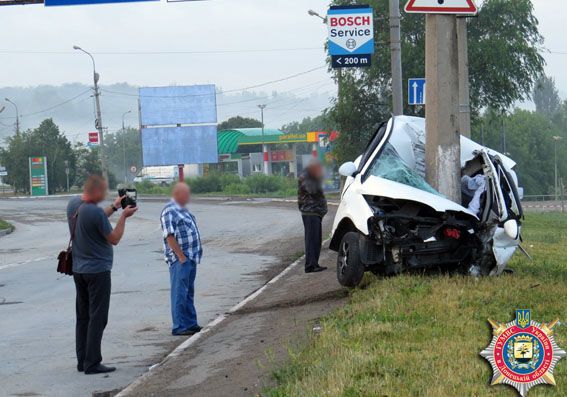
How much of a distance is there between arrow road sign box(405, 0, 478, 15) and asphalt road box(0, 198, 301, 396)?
4476mm

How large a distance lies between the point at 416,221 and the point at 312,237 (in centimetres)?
387

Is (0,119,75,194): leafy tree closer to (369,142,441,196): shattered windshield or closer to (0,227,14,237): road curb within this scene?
(0,227,14,237): road curb

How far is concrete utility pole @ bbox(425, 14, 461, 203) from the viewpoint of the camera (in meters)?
12.5

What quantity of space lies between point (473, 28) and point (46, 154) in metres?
54.9

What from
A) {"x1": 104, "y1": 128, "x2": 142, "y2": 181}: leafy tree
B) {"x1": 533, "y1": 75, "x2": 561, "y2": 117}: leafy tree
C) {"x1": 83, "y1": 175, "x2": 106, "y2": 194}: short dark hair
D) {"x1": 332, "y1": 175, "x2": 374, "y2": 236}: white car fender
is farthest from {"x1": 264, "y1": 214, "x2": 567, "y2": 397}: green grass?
{"x1": 533, "y1": 75, "x2": 561, "y2": 117}: leafy tree

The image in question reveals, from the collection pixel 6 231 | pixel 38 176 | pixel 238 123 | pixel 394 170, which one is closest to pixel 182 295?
pixel 394 170

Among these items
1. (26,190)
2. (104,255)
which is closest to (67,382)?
(104,255)

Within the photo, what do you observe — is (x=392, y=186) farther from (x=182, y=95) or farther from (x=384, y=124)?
(x=182, y=95)

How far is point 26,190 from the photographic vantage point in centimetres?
9506

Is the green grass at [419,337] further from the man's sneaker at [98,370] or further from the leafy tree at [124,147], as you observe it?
the leafy tree at [124,147]

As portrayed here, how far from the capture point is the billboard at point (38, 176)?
82375 mm

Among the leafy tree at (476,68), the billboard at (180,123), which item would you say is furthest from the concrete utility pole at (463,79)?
the billboard at (180,123)

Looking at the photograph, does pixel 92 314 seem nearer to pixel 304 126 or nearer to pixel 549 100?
pixel 304 126

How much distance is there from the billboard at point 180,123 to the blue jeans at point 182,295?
179ft
